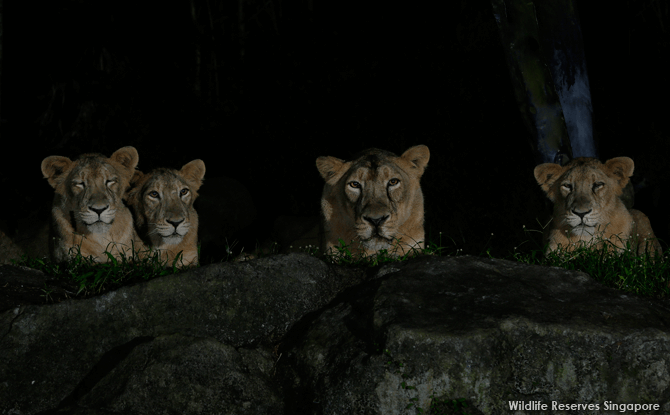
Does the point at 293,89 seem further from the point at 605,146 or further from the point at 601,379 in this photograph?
the point at 601,379

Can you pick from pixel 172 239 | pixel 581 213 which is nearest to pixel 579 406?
pixel 581 213

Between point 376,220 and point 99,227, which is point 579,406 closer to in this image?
point 376,220

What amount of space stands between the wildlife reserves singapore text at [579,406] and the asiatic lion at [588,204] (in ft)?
5.93

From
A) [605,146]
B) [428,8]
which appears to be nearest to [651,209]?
[605,146]

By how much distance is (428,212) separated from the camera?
929 cm

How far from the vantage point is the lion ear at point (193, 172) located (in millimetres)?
5715

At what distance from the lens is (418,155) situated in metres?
5.59

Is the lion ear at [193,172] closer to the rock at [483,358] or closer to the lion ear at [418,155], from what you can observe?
the lion ear at [418,155]

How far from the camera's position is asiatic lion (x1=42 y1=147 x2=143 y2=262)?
16.8ft

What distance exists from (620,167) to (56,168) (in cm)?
406

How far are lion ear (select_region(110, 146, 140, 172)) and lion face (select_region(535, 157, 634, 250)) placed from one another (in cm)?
299

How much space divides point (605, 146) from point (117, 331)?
21.0ft

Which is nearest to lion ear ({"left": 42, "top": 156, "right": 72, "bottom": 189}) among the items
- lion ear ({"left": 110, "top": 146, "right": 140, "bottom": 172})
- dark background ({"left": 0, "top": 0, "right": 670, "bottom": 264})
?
lion ear ({"left": 110, "top": 146, "right": 140, "bottom": 172})

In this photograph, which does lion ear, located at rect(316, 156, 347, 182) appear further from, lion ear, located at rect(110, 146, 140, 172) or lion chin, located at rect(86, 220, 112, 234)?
lion chin, located at rect(86, 220, 112, 234)
